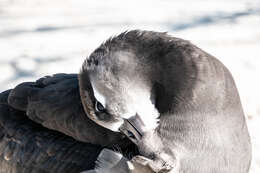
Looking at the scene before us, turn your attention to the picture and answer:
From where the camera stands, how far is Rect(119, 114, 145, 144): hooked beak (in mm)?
2500

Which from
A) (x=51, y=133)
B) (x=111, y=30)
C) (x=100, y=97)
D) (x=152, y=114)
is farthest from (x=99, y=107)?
(x=111, y=30)

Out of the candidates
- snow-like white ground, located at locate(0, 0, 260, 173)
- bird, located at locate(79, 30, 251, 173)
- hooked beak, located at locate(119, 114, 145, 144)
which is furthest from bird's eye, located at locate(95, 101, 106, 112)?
snow-like white ground, located at locate(0, 0, 260, 173)

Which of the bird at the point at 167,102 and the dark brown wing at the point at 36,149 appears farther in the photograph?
the dark brown wing at the point at 36,149

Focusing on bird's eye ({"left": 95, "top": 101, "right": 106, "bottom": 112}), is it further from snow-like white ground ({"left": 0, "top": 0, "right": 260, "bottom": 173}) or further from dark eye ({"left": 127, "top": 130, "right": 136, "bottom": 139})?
snow-like white ground ({"left": 0, "top": 0, "right": 260, "bottom": 173})

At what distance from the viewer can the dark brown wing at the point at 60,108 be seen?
2.69 m

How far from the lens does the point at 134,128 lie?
252cm

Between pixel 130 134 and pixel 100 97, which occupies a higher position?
pixel 100 97

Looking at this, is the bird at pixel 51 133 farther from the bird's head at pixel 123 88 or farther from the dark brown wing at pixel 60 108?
the bird's head at pixel 123 88

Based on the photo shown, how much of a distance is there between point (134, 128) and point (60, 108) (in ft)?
1.69

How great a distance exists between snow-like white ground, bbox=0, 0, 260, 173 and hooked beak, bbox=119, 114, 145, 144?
1695 mm

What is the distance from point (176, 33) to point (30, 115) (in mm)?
2651

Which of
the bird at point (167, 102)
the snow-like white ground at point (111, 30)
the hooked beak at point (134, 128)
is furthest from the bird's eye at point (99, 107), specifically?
the snow-like white ground at point (111, 30)

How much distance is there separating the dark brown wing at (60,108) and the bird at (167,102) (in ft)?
0.39

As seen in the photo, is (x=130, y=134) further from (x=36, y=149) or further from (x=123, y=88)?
(x=36, y=149)
